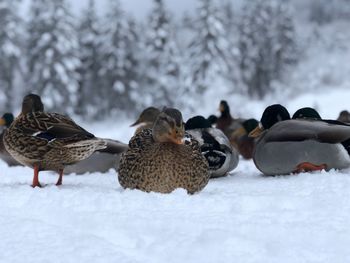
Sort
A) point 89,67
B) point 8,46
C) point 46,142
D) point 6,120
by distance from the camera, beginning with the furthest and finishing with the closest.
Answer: point 89,67 < point 8,46 < point 6,120 < point 46,142

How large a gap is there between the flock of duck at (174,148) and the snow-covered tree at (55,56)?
126 feet

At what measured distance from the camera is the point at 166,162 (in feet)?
16.6

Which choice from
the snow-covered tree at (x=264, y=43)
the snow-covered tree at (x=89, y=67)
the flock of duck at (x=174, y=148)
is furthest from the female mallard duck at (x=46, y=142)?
the snow-covered tree at (x=264, y=43)

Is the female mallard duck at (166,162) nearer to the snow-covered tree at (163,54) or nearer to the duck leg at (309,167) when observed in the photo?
the duck leg at (309,167)

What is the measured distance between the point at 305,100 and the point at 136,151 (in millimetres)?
50641

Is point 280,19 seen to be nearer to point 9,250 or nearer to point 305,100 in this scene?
point 305,100

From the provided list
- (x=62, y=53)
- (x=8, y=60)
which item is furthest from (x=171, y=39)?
(x=8, y=60)

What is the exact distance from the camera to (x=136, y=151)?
5.43 m

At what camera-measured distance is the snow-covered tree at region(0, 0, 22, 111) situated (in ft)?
155

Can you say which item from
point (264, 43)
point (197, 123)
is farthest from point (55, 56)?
point (197, 123)

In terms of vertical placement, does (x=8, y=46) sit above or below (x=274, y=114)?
above

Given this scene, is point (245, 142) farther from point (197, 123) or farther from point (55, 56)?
point (55, 56)

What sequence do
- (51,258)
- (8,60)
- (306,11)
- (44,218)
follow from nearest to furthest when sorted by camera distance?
1. (51,258)
2. (44,218)
3. (8,60)
4. (306,11)

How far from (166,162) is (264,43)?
6701 centimetres
